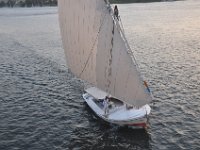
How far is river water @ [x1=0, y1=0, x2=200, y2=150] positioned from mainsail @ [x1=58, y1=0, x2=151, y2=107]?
512 centimetres

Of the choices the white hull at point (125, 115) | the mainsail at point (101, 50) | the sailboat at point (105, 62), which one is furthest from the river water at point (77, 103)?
the mainsail at point (101, 50)

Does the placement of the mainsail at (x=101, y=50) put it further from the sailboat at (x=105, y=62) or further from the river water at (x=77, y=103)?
the river water at (x=77, y=103)

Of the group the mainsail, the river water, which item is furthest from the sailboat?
the river water

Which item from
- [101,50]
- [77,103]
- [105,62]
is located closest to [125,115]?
[105,62]

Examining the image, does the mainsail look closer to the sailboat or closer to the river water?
the sailboat

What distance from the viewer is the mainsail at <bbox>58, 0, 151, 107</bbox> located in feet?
137

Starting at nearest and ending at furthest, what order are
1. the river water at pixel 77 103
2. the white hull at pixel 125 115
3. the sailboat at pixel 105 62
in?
the sailboat at pixel 105 62 → the river water at pixel 77 103 → the white hull at pixel 125 115

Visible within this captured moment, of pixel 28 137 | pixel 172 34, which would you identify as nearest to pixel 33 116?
pixel 28 137

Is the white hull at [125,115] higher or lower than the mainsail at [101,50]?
lower

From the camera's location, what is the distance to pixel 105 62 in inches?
1770

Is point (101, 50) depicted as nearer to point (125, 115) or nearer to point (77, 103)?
point (125, 115)

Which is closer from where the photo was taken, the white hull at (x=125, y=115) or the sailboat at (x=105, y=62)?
the sailboat at (x=105, y=62)

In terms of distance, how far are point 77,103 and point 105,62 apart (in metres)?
11.7

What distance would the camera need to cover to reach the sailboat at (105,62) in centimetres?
4166
